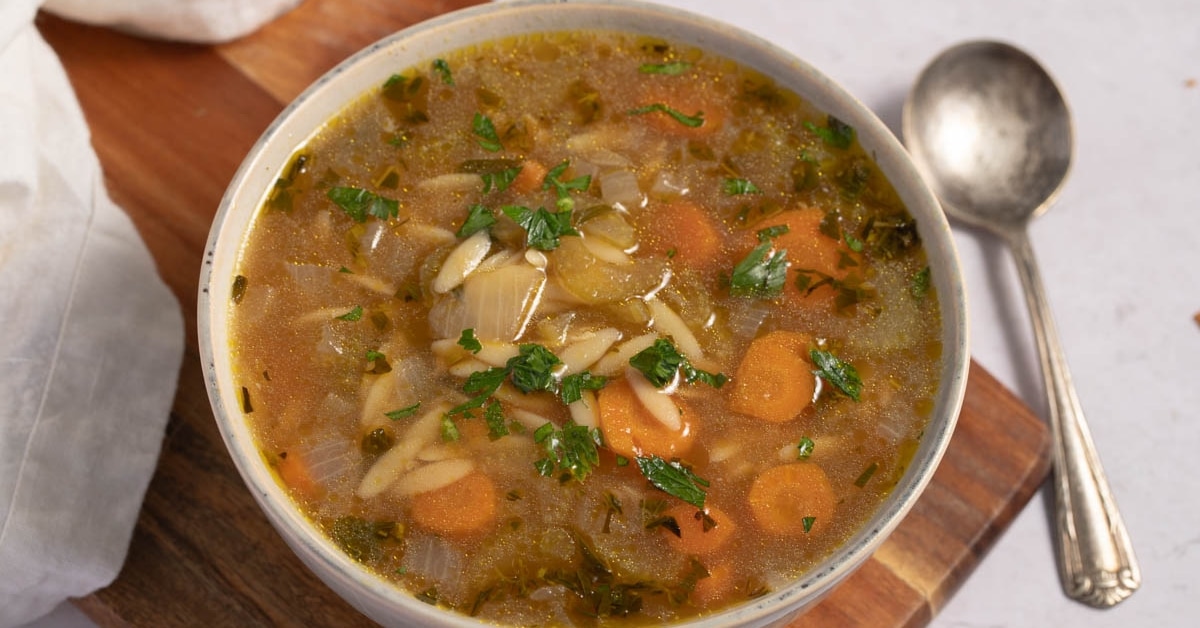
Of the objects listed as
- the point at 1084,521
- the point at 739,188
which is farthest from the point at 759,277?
the point at 1084,521

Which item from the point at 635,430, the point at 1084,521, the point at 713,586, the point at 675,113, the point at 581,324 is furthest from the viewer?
the point at 1084,521

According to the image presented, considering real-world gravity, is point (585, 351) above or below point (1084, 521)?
above

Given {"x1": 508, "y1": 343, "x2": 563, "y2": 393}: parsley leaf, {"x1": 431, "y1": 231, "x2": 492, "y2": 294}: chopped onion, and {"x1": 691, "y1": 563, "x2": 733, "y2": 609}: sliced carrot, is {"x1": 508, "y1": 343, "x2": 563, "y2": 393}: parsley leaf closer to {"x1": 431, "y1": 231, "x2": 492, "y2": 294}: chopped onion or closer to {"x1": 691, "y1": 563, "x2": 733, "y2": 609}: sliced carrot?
{"x1": 431, "y1": 231, "x2": 492, "y2": 294}: chopped onion

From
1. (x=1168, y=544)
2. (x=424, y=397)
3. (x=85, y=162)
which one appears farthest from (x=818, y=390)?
(x=85, y=162)

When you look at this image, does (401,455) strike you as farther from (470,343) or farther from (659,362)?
(659,362)

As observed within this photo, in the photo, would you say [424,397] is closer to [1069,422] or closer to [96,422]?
[96,422]

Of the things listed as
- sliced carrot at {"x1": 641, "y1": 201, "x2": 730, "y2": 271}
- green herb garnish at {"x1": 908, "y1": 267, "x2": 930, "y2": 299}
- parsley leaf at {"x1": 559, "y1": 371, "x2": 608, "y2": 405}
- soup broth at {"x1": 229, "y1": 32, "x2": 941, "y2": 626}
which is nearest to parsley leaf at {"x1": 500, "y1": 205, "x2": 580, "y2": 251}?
soup broth at {"x1": 229, "y1": 32, "x2": 941, "y2": 626}
